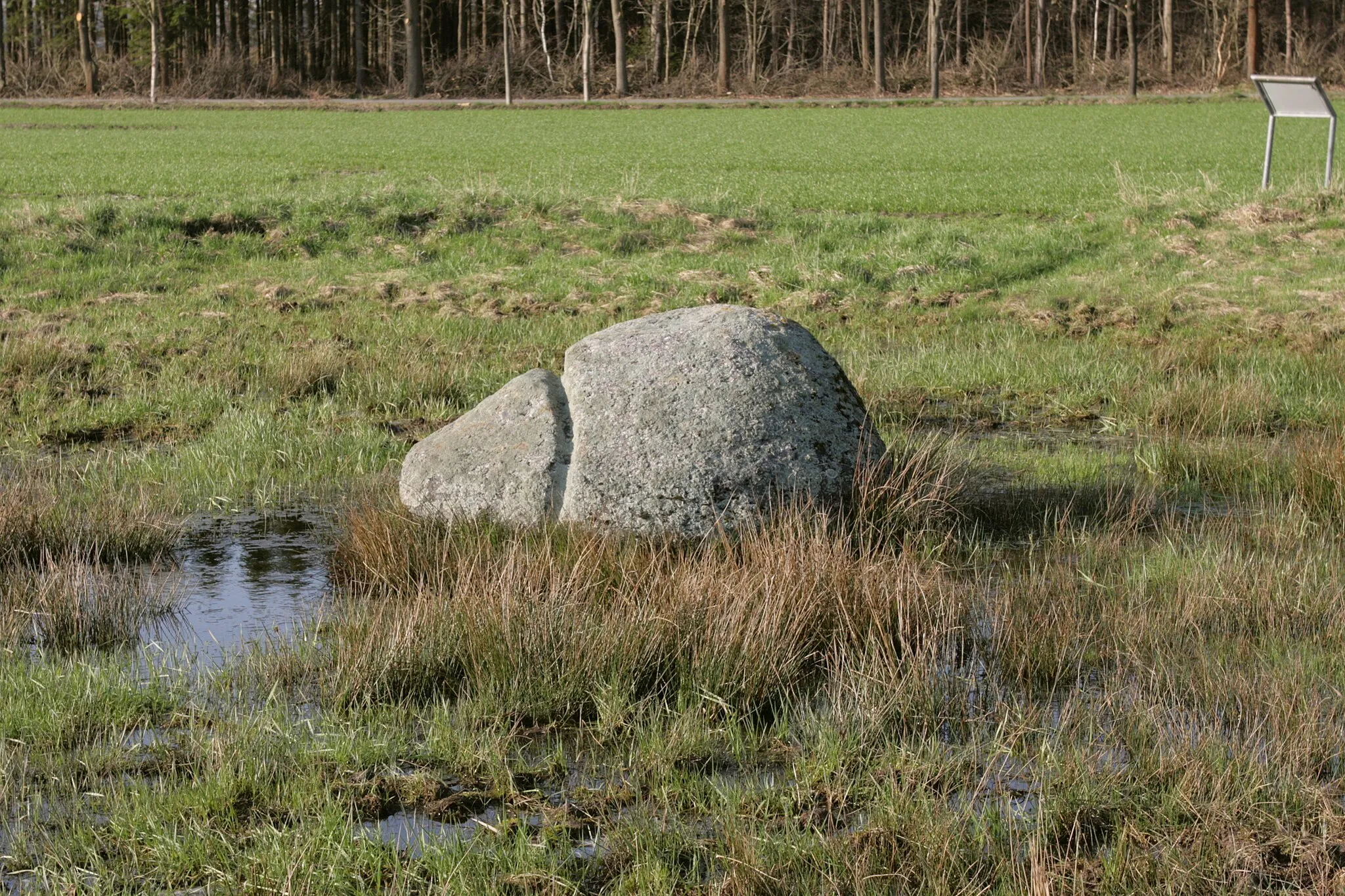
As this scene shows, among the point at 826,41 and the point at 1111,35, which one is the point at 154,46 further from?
the point at 1111,35

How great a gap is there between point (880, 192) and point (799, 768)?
17.8 meters

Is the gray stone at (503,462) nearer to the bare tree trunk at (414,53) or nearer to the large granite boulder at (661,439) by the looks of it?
the large granite boulder at (661,439)

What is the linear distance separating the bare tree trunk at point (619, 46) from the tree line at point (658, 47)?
0.11 meters

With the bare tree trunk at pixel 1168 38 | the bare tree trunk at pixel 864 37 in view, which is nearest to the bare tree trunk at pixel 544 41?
the bare tree trunk at pixel 864 37

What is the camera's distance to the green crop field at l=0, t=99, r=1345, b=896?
11.5ft

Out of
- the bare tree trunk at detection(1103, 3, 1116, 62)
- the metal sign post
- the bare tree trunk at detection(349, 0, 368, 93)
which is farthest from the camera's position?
the bare tree trunk at detection(1103, 3, 1116, 62)

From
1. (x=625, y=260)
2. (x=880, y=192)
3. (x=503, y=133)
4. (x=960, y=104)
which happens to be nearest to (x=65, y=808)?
(x=625, y=260)

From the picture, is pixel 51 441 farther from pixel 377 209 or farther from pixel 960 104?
pixel 960 104

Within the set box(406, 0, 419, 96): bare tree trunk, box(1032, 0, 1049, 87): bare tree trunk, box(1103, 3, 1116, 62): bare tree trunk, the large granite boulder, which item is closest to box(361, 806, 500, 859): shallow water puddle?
the large granite boulder

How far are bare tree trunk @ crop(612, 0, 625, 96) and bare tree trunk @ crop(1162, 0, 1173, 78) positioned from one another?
2165 centimetres

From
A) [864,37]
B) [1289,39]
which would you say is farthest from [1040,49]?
[1289,39]

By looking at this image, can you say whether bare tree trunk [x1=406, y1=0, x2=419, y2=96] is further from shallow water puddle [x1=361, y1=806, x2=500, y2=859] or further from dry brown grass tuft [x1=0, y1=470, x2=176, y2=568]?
shallow water puddle [x1=361, y1=806, x2=500, y2=859]

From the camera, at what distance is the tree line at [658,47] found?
55844 mm

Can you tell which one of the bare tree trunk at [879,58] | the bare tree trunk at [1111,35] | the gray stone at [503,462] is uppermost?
the bare tree trunk at [1111,35]
